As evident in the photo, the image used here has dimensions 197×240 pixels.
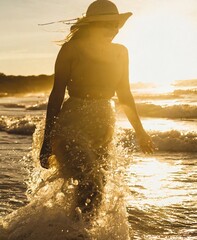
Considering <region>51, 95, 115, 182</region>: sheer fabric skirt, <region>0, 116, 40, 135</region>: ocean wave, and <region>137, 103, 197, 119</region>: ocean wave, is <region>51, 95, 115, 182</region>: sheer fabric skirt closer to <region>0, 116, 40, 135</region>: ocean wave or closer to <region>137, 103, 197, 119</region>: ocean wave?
<region>0, 116, 40, 135</region>: ocean wave

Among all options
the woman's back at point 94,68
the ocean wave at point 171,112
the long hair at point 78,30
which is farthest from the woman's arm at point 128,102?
the ocean wave at point 171,112

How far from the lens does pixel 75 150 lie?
3791mm

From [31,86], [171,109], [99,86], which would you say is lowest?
[31,86]

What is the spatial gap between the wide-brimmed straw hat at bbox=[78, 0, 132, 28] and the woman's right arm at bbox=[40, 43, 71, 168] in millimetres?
302

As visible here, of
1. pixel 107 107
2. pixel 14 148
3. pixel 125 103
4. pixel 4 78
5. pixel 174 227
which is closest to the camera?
pixel 107 107

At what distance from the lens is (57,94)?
3.75 meters

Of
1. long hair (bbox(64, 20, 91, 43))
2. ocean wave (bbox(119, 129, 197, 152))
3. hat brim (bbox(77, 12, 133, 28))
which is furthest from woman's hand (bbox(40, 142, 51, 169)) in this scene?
ocean wave (bbox(119, 129, 197, 152))

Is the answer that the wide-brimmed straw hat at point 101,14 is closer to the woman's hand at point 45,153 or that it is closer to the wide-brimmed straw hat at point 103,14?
the wide-brimmed straw hat at point 103,14

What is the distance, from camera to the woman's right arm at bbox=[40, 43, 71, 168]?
3674 millimetres

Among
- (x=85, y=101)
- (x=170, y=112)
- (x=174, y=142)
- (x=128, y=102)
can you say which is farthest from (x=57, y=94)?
(x=170, y=112)

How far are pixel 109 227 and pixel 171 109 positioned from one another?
19881mm

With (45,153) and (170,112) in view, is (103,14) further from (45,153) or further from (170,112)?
(170,112)

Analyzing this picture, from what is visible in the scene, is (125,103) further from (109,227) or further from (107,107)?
(109,227)

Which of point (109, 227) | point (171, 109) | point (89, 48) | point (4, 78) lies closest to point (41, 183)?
point (109, 227)
